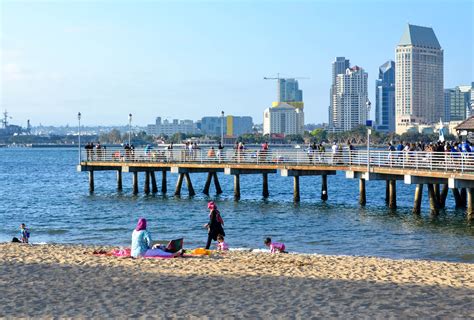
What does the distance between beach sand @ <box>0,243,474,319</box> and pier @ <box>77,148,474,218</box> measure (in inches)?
549

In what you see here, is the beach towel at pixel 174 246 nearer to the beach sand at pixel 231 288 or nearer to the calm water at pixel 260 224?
the beach sand at pixel 231 288

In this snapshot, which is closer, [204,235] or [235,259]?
Answer: [235,259]

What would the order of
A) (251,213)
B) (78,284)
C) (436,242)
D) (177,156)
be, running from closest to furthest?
(78,284), (436,242), (251,213), (177,156)

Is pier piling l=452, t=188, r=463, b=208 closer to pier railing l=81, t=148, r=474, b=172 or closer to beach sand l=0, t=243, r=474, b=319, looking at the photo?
pier railing l=81, t=148, r=474, b=172

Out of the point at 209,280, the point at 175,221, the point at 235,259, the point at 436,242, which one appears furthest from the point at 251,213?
the point at 209,280

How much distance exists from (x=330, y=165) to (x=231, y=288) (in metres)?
25.1

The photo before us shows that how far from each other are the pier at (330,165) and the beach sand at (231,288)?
45.7 ft

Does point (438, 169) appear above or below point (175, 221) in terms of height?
above

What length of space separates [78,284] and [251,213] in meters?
22.3

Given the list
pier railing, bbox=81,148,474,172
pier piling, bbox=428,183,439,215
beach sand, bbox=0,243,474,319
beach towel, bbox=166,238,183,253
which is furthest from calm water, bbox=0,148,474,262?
beach sand, bbox=0,243,474,319

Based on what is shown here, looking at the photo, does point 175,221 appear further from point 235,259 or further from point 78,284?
point 78,284

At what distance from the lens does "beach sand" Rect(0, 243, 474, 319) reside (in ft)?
41.3

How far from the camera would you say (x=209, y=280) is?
15.2 meters

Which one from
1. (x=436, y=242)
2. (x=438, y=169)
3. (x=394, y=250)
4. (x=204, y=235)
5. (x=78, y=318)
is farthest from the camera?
(x=438, y=169)
